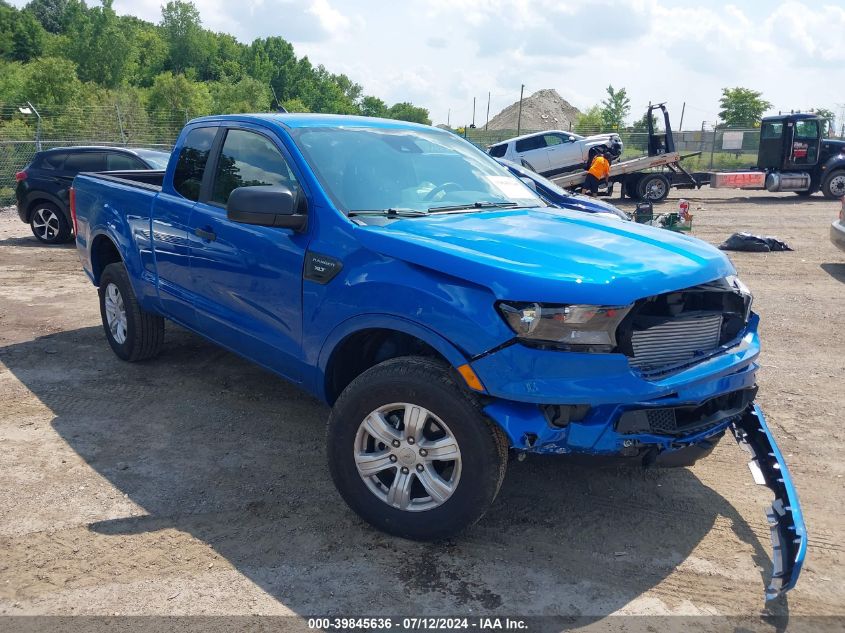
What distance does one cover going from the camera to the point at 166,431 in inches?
187

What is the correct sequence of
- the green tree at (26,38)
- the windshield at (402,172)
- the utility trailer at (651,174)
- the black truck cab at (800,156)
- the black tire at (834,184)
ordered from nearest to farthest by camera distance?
the windshield at (402,172)
the utility trailer at (651,174)
the black truck cab at (800,156)
the black tire at (834,184)
the green tree at (26,38)

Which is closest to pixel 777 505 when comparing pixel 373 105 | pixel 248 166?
pixel 248 166

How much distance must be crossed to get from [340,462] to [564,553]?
1.11 m

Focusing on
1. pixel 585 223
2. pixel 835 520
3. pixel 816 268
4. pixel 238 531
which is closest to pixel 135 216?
pixel 238 531

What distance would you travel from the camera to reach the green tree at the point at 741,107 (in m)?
67.4

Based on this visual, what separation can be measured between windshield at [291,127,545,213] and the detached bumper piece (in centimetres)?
177

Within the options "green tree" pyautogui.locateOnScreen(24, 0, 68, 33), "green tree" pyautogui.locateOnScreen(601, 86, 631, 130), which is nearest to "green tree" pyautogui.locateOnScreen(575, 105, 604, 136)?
"green tree" pyautogui.locateOnScreen(601, 86, 631, 130)

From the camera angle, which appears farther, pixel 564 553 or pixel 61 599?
pixel 564 553

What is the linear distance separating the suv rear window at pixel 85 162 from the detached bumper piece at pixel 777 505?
1119 cm

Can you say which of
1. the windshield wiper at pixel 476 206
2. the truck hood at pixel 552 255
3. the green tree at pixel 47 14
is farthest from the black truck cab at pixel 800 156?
the green tree at pixel 47 14

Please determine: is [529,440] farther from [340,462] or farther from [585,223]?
[585,223]

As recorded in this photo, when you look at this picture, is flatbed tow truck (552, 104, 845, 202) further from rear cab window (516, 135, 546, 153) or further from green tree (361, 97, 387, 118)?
green tree (361, 97, 387, 118)

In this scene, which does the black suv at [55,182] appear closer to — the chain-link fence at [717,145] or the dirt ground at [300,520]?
the dirt ground at [300,520]

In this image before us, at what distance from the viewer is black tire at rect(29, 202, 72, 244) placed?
12547mm
